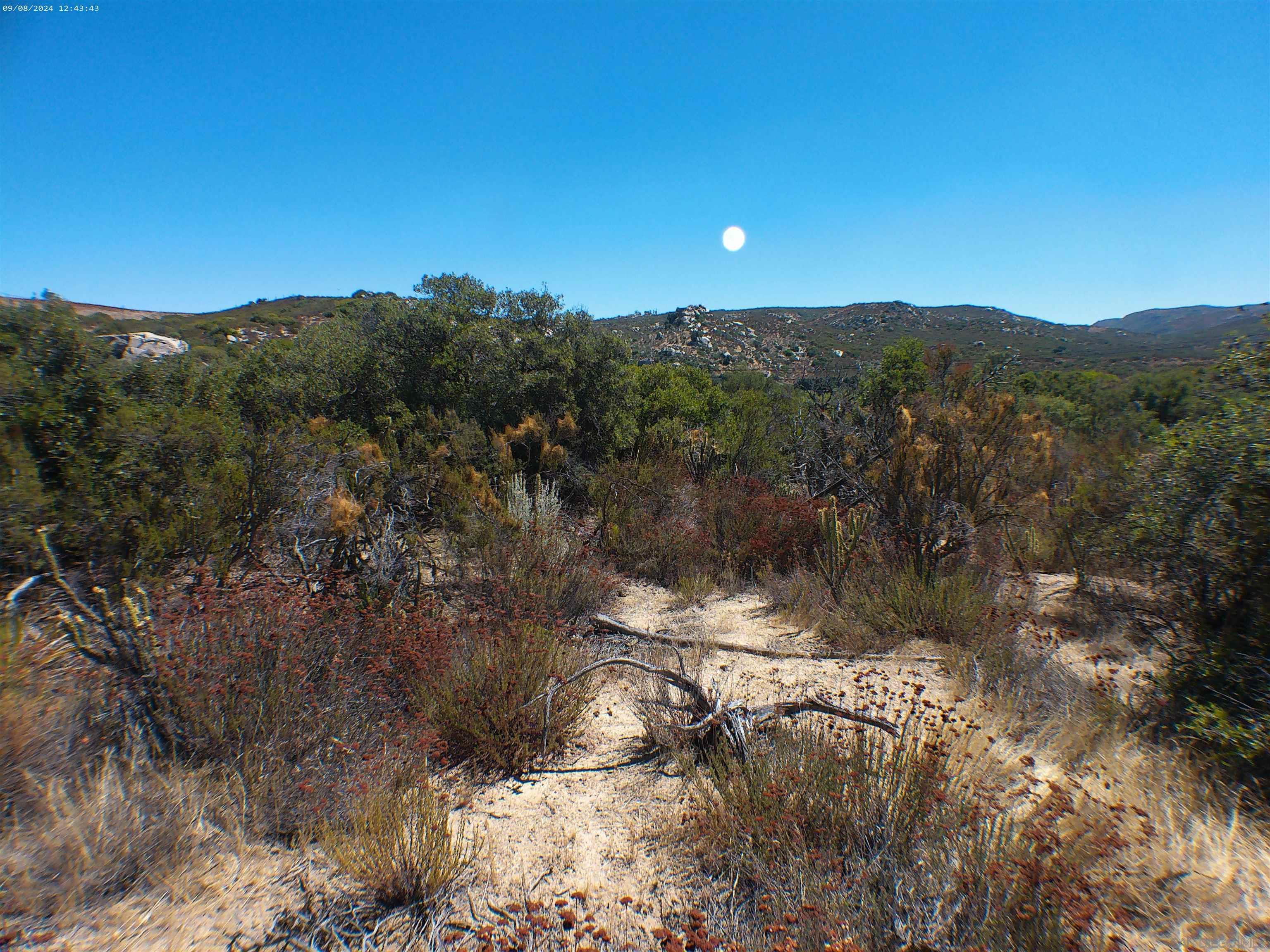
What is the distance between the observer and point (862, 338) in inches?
1806

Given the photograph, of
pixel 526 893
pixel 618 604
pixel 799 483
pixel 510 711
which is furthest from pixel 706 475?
pixel 526 893

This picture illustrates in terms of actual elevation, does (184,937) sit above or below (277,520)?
below

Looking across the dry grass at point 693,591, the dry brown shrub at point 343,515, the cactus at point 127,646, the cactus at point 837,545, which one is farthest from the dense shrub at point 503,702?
the cactus at point 837,545

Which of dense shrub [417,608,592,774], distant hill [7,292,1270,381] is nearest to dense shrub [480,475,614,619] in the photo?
dense shrub [417,608,592,774]

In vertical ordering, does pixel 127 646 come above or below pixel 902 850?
above

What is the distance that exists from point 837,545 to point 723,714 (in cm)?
382

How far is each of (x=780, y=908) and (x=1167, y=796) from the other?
231cm

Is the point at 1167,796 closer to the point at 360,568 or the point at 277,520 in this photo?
the point at 360,568

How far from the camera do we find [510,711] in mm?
3777

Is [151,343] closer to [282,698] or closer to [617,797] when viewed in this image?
[282,698]

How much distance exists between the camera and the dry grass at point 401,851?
2.49m

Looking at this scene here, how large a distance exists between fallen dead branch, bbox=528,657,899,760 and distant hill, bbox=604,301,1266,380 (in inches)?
1074

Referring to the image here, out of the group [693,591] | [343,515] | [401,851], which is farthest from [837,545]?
[401,851]

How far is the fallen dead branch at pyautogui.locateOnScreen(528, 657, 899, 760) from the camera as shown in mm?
3443
